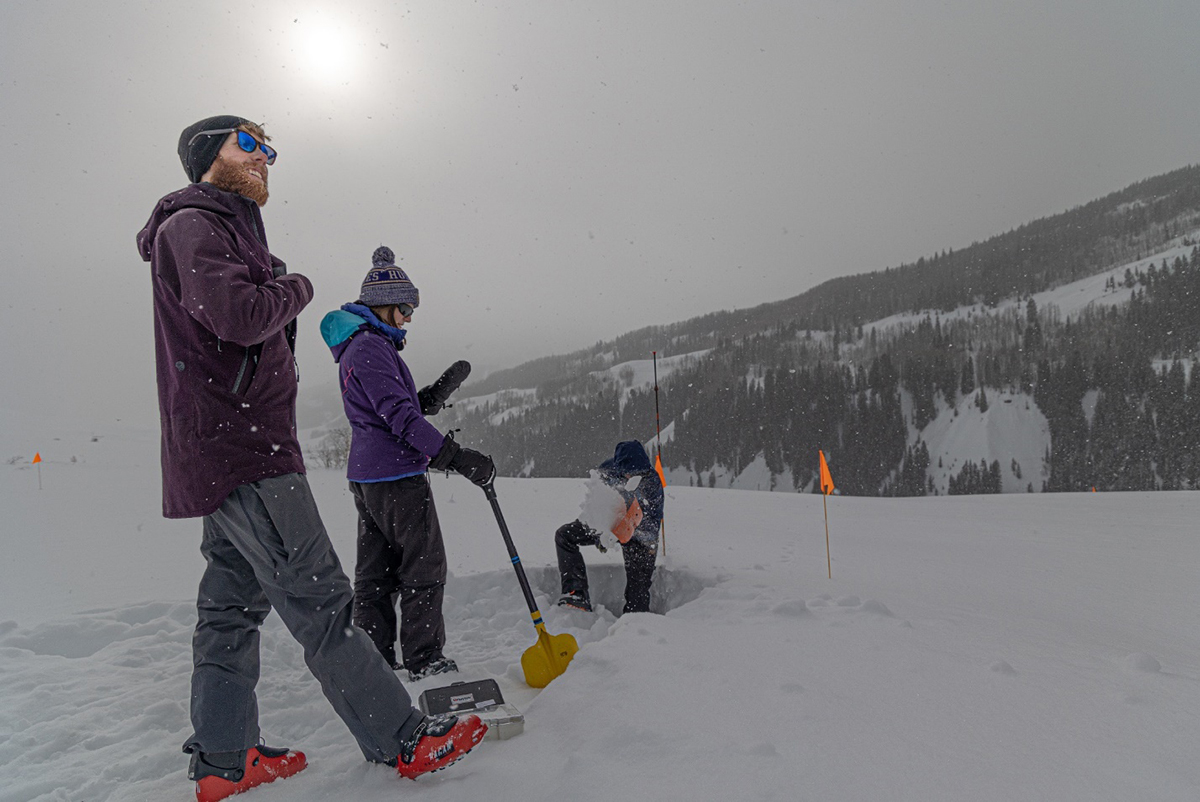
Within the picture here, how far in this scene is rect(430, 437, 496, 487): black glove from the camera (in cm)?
277

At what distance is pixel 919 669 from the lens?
2129mm

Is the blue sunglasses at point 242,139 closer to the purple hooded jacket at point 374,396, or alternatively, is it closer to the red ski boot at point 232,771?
the purple hooded jacket at point 374,396

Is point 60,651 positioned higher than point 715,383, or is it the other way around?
→ point 715,383

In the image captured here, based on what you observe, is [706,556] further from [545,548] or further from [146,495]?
[146,495]

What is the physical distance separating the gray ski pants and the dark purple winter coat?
0.34 ft

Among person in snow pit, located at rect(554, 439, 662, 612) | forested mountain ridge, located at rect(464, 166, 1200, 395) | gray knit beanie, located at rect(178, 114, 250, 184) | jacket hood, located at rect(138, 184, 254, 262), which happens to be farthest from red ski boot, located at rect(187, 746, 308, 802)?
forested mountain ridge, located at rect(464, 166, 1200, 395)

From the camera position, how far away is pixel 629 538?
13.1 feet

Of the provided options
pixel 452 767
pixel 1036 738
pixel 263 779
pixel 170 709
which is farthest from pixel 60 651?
pixel 1036 738

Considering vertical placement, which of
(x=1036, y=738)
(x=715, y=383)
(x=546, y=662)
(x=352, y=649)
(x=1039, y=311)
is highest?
(x=1039, y=311)

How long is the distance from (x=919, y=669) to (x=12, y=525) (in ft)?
27.7

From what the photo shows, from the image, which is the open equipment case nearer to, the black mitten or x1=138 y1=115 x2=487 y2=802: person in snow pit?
x1=138 y1=115 x2=487 y2=802: person in snow pit

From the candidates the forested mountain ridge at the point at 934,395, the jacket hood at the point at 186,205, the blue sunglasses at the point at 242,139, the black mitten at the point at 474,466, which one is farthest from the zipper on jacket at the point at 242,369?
the forested mountain ridge at the point at 934,395

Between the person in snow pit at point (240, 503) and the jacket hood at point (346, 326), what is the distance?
3.27 ft

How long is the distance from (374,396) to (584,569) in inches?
84.0
